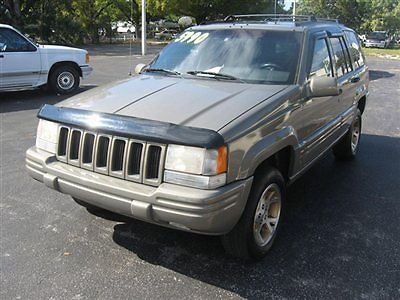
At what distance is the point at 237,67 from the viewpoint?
3928 millimetres

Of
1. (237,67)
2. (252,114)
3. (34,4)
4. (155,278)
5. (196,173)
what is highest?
(34,4)

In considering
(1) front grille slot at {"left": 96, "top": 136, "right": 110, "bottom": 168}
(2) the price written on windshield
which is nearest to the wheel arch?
(2) the price written on windshield

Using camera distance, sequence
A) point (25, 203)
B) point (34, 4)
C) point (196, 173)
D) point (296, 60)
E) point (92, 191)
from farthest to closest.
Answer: point (34, 4)
point (25, 203)
point (296, 60)
point (92, 191)
point (196, 173)

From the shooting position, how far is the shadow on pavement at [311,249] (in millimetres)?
3068

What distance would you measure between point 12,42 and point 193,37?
22.0 ft

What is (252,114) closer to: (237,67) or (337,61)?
(237,67)

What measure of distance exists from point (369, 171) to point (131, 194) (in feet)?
12.3

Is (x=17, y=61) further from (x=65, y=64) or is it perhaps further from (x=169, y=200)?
(x=169, y=200)

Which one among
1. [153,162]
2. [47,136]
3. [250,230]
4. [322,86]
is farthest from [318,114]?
[47,136]

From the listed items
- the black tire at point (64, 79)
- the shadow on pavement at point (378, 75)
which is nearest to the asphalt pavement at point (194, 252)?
the black tire at point (64, 79)

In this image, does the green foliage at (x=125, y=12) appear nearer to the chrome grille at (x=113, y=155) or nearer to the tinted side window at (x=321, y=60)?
the tinted side window at (x=321, y=60)

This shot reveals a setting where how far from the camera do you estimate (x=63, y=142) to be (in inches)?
128

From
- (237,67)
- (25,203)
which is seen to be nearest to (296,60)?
(237,67)

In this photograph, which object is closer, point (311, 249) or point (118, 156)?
point (118, 156)
